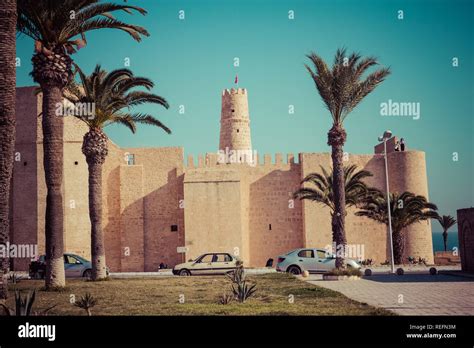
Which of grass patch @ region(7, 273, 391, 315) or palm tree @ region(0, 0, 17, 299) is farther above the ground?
palm tree @ region(0, 0, 17, 299)

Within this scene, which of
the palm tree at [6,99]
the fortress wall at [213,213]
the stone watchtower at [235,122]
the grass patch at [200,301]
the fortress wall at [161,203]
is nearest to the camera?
the grass patch at [200,301]

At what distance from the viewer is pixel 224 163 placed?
111 feet

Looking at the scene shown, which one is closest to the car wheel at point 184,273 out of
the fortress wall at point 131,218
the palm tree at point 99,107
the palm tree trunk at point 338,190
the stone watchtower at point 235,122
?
the palm tree at point 99,107

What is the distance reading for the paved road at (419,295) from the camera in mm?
10250

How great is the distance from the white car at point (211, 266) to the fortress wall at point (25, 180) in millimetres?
10422

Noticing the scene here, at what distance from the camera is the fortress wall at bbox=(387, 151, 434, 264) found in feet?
107

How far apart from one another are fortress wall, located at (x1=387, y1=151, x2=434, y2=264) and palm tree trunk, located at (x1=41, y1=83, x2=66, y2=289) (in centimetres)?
2177

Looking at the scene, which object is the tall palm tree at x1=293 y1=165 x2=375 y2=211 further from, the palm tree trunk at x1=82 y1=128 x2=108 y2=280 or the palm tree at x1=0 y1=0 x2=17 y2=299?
the palm tree at x1=0 y1=0 x2=17 y2=299

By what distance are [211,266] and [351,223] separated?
526 inches

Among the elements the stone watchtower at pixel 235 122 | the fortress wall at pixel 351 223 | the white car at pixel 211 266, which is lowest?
the white car at pixel 211 266

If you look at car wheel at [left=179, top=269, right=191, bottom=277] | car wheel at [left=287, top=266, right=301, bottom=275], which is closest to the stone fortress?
car wheel at [left=179, top=269, right=191, bottom=277]

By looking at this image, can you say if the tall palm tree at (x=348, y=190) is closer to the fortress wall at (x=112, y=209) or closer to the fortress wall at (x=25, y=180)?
the fortress wall at (x=112, y=209)

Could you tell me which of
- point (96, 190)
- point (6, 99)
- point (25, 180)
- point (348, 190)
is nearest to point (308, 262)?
point (348, 190)
